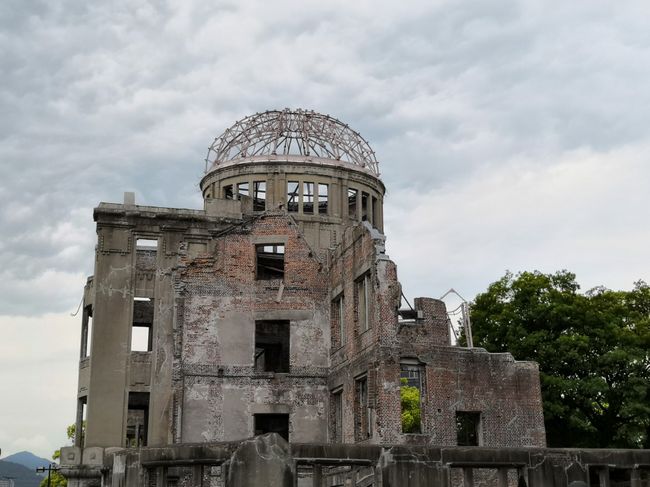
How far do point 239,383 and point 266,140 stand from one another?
11967 millimetres

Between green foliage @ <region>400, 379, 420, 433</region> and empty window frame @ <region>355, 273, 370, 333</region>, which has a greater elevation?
empty window frame @ <region>355, 273, 370, 333</region>

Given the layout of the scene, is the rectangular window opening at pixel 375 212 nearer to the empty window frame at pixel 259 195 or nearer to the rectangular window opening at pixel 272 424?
the empty window frame at pixel 259 195

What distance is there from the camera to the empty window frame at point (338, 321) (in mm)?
28375

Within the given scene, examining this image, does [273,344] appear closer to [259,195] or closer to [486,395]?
[259,195]

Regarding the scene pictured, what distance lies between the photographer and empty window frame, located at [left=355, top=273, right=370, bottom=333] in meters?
25.8

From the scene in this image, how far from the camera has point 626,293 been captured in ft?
112

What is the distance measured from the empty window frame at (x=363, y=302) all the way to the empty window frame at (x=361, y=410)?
154 centimetres

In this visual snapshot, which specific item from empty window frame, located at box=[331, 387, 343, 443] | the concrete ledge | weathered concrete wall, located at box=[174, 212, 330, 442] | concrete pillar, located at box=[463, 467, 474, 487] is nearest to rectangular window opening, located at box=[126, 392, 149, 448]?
the concrete ledge

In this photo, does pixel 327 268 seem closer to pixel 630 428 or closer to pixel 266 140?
pixel 266 140

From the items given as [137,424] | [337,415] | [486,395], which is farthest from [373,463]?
[137,424]

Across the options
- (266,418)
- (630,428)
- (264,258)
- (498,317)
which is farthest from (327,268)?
(630,428)

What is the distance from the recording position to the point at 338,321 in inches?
1141

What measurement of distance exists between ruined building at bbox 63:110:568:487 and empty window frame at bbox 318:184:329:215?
5.35ft

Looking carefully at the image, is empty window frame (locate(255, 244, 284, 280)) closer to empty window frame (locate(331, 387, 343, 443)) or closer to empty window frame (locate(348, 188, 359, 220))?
empty window frame (locate(348, 188, 359, 220))
